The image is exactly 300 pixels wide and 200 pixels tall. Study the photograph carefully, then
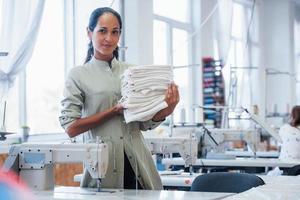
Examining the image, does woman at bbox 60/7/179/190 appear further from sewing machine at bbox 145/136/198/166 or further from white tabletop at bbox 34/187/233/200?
sewing machine at bbox 145/136/198/166

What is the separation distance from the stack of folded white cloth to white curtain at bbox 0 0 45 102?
1580 mm

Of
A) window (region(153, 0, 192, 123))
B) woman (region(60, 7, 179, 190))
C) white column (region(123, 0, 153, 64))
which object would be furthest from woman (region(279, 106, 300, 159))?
woman (region(60, 7, 179, 190))

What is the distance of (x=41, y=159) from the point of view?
89.6 inches

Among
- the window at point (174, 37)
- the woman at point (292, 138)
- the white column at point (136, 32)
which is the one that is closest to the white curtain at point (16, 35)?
the white column at point (136, 32)

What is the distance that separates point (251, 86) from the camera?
9500mm

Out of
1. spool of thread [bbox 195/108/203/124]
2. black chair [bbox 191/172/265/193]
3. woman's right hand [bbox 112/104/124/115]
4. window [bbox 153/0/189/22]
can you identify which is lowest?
black chair [bbox 191/172/265/193]

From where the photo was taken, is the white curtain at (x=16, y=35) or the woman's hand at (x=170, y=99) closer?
the woman's hand at (x=170, y=99)

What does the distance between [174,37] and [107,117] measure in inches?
201

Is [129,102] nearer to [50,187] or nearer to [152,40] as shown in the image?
[50,187]

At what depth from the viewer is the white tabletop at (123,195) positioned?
78.4 inches

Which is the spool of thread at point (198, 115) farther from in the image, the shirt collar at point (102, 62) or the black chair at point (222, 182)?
the shirt collar at point (102, 62)

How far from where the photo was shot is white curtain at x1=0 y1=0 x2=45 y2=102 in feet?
11.8

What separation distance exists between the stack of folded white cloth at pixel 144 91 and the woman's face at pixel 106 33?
5.6 inches

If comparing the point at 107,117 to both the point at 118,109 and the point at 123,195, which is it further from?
the point at 123,195
